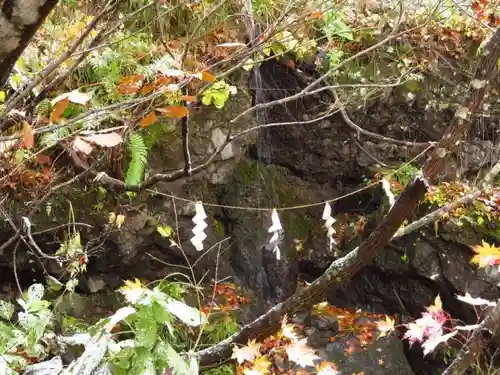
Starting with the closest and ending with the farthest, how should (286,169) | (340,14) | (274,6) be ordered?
(274,6), (340,14), (286,169)

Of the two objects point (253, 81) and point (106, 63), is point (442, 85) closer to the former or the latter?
point (253, 81)

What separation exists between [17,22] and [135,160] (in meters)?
2.79

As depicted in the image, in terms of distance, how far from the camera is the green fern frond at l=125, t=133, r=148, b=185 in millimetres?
3486

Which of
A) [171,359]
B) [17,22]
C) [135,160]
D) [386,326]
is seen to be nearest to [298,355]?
[386,326]

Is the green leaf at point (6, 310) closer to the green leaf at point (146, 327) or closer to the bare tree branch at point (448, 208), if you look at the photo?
the green leaf at point (146, 327)

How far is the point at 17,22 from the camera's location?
2.58ft

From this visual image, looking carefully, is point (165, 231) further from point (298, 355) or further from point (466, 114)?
point (466, 114)

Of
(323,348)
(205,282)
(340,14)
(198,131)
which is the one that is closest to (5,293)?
(205,282)

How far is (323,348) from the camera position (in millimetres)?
4387

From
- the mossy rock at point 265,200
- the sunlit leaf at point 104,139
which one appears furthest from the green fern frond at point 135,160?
the sunlit leaf at point 104,139

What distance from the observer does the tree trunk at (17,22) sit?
0.78 meters

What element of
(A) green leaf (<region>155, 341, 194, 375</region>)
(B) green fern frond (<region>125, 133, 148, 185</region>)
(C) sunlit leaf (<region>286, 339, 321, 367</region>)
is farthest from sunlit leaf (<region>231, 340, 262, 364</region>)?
(B) green fern frond (<region>125, 133, 148, 185</region>)

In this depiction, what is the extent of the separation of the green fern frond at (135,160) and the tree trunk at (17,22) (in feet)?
8.86

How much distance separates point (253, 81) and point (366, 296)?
2857 mm
